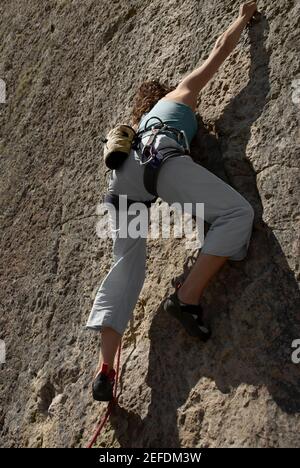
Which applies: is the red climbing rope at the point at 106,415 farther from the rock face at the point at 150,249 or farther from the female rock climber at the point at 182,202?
the female rock climber at the point at 182,202

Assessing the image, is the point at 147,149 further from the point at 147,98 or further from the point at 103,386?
the point at 103,386

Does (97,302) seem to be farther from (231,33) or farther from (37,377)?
(231,33)

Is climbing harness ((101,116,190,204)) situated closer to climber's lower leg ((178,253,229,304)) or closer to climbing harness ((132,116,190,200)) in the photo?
climbing harness ((132,116,190,200))

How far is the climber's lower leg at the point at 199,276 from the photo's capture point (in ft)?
11.0

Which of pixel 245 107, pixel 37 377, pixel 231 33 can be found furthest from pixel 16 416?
pixel 231 33

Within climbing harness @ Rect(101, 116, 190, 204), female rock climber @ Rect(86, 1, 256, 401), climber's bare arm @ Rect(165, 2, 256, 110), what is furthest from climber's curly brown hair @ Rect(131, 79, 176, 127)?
climbing harness @ Rect(101, 116, 190, 204)

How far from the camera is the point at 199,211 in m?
3.43

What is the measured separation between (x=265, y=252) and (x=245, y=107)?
893mm

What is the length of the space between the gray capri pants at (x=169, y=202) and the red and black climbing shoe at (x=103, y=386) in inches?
8.8

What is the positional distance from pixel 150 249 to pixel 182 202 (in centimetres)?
59

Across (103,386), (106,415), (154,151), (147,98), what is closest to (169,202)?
(154,151)

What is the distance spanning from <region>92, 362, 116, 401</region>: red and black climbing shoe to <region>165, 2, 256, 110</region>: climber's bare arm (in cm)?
152

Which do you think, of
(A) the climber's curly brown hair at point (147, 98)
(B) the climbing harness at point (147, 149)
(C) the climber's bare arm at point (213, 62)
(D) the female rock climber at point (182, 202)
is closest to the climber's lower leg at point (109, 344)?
(D) the female rock climber at point (182, 202)

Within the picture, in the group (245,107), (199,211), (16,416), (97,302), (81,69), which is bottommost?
(16,416)
